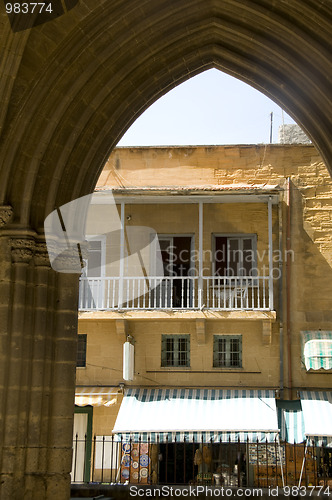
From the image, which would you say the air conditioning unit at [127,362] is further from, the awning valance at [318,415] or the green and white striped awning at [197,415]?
the awning valance at [318,415]

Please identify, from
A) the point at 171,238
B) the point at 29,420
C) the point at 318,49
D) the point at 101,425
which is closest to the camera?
the point at 29,420

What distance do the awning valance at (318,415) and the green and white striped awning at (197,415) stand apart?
63cm

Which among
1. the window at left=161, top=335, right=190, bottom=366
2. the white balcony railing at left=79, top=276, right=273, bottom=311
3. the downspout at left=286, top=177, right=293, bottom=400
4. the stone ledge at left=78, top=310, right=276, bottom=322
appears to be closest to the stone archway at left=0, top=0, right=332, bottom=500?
the stone ledge at left=78, top=310, right=276, bottom=322

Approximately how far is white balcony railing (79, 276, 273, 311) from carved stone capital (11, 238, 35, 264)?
8823mm

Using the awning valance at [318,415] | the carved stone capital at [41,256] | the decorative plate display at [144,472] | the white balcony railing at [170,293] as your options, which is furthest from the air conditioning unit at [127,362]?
the carved stone capital at [41,256]

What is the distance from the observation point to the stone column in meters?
7.18

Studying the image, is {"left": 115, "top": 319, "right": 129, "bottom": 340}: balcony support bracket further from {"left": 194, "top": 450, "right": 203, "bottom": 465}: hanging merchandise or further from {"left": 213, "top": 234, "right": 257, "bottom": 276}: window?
{"left": 194, "top": 450, "right": 203, "bottom": 465}: hanging merchandise

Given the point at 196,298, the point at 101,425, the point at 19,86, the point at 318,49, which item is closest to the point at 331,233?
the point at 196,298

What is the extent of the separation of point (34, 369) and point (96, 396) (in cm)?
911

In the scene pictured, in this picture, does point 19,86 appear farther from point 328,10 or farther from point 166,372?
point 166,372

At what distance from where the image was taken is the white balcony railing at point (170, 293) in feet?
54.1

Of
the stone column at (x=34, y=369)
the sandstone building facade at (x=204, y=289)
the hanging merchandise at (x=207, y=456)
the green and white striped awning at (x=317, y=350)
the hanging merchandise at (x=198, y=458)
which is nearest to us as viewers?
the stone column at (x=34, y=369)

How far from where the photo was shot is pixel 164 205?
17.5 meters

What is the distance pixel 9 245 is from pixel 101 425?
955 centimetres
